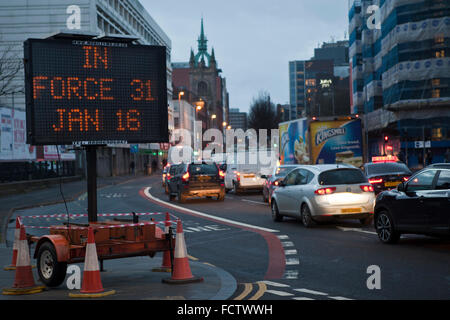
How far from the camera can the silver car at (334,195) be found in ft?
52.3

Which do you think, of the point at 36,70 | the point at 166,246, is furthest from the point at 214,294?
the point at 36,70

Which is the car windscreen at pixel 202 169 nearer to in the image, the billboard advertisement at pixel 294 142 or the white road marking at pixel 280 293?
the billboard advertisement at pixel 294 142

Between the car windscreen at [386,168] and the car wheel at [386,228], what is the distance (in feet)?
32.2

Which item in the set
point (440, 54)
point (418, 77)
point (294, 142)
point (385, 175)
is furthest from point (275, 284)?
point (440, 54)

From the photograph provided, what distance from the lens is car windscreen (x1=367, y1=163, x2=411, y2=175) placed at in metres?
22.8

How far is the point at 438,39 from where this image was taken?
61.2 metres

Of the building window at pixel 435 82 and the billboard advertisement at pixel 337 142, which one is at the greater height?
the building window at pixel 435 82

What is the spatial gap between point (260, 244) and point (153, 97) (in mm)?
4233

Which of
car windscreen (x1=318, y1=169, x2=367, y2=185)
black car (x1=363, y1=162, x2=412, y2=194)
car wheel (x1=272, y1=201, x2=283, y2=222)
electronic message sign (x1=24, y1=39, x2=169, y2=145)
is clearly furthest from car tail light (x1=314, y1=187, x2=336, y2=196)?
black car (x1=363, y1=162, x2=412, y2=194)

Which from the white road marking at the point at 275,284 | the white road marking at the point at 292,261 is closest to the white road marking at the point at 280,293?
the white road marking at the point at 275,284

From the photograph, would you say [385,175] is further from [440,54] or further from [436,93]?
[440,54]

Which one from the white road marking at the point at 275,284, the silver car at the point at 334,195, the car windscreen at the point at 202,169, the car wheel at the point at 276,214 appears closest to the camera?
the white road marking at the point at 275,284
